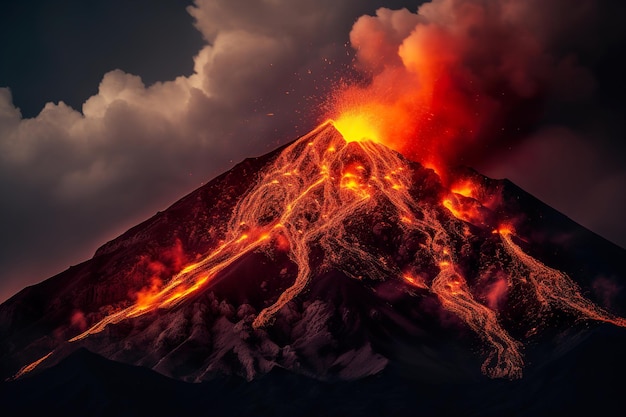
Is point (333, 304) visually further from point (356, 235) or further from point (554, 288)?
point (554, 288)

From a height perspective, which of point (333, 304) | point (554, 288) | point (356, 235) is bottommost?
point (554, 288)

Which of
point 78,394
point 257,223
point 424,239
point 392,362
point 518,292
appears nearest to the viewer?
point 78,394

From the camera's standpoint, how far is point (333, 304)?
78562mm

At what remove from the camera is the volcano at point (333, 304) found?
198ft

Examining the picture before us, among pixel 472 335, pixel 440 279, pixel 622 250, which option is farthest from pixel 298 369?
pixel 622 250

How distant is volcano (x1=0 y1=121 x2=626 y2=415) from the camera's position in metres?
60.2

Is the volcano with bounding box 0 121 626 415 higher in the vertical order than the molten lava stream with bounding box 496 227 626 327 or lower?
higher

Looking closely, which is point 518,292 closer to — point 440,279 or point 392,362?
point 440,279

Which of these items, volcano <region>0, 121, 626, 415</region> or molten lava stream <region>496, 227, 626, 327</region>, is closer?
volcano <region>0, 121, 626, 415</region>

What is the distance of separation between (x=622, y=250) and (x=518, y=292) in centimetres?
2994

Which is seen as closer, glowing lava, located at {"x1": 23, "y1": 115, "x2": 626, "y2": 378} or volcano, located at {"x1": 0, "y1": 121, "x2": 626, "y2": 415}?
volcano, located at {"x1": 0, "y1": 121, "x2": 626, "y2": 415}

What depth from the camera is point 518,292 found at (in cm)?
8394

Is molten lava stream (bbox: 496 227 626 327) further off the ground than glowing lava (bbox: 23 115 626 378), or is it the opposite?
glowing lava (bbox: 23 115 626 378)

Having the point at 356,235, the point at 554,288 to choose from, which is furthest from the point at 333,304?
the point at 554,288
